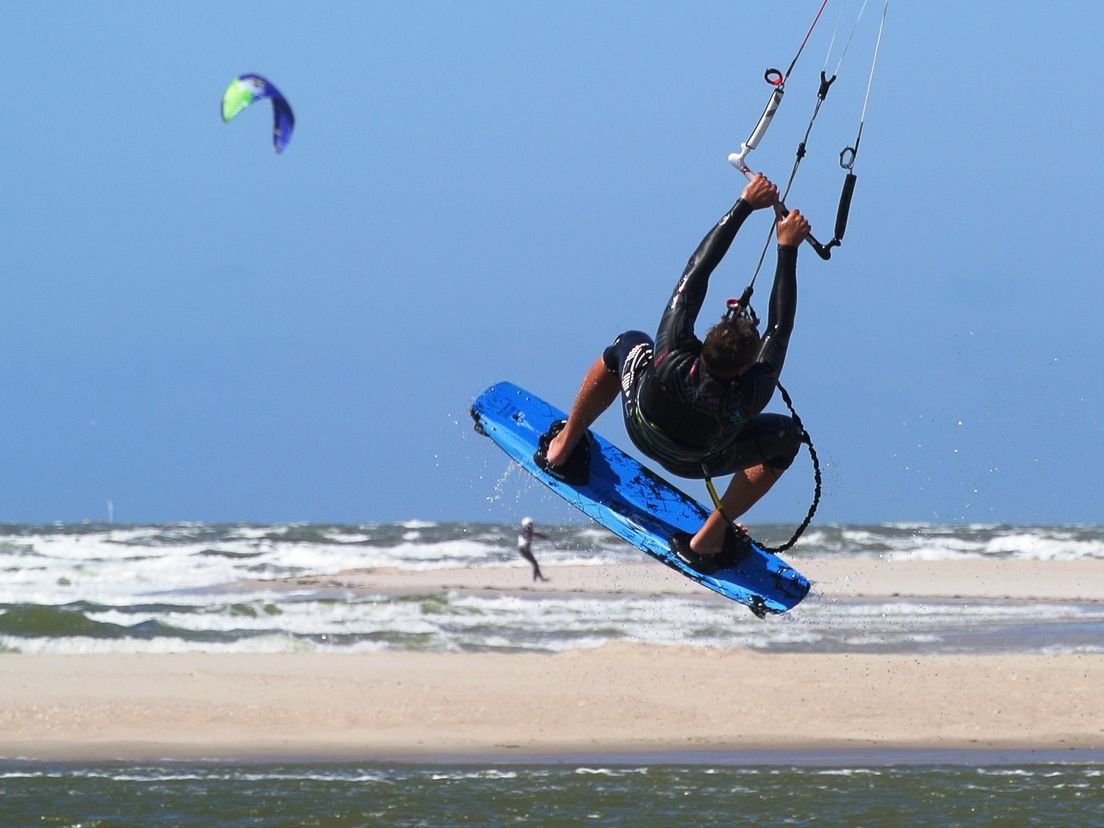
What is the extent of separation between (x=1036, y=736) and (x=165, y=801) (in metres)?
6.51

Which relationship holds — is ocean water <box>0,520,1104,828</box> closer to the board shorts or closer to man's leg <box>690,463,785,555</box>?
man's leg <box>690,463,785,555</box>

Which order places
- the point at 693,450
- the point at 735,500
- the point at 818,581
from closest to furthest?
the point at 693,450, the point at 735,500, the point at 818,581

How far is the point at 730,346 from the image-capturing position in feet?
22.8

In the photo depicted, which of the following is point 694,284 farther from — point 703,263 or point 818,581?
point 818,581

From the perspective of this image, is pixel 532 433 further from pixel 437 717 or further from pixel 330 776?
pixel 437 717

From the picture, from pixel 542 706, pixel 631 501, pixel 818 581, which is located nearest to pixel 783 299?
→ pixel 631 501

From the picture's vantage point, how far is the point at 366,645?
16547mm

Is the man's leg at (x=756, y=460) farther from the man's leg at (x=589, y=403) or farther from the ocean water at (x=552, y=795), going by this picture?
the ocean water at (x=552, y=795)

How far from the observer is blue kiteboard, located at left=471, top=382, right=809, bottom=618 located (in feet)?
28.7

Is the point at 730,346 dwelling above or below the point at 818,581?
below

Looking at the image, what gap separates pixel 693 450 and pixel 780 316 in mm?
804

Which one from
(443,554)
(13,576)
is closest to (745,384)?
(13,576)

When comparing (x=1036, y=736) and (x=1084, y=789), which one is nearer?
(x=1084, y=789)

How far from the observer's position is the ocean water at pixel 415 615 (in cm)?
1675
